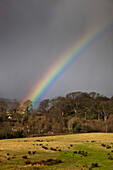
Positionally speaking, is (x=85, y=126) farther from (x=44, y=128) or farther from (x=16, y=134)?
(x=16, y=134)

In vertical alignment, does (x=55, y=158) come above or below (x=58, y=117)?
below

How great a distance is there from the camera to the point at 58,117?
378 ft

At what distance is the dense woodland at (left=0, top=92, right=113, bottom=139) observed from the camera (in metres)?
95.9

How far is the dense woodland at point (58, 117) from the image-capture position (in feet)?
315

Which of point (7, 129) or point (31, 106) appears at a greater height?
point (31, 106)

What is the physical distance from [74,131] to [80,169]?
3223 inches

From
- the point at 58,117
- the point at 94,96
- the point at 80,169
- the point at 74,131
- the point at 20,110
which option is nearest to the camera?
the point at 80,169

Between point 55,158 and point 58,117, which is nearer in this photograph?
point 55,158

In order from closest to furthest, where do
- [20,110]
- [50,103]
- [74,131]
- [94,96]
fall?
1. [74,131]
2. [20,110]
3. [50,103]
4. [94,96]

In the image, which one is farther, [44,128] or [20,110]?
[20,110]

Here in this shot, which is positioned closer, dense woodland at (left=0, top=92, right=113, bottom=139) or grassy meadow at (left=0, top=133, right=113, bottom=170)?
grassy meadow at (left=0, top=133, right=113, bottom=170)

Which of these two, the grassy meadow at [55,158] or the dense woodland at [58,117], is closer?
the grassy meadow at [55,158]

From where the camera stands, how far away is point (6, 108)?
137 m

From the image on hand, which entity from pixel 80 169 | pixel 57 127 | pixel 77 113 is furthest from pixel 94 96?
pixel 80 169
